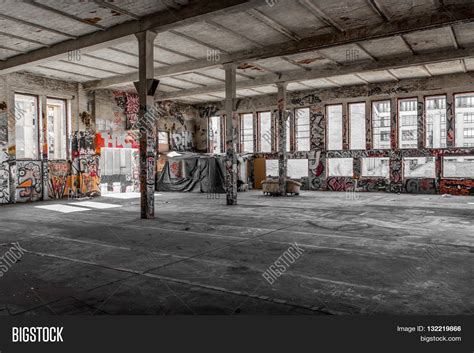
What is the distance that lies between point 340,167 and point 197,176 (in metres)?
7.90

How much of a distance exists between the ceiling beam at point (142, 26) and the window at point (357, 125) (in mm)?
13242

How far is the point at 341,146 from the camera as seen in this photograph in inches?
823

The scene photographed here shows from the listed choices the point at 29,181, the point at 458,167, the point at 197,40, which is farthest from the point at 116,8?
the point at 458,167

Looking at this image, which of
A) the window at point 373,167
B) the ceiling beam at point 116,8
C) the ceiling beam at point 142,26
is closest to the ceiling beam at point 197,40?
the ceiling beam at point 142,26

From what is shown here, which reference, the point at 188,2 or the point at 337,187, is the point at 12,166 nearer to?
the point at 188,2

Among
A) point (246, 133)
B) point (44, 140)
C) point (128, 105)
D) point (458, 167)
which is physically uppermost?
point (128, 105)

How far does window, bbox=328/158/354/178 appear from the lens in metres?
20.7

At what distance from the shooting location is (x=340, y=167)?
68.7 feet

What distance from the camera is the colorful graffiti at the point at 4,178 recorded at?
1532 cm

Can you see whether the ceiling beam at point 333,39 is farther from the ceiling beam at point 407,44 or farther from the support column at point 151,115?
the support column at point 151,115

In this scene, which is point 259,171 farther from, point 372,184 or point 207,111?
point 372,184

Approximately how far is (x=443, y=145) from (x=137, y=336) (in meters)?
18.9

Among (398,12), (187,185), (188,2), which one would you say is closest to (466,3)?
(398,12)

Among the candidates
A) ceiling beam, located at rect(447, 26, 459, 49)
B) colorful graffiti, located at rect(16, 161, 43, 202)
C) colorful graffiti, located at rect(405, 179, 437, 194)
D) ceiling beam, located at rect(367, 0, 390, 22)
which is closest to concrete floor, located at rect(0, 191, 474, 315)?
ceiling beam, located at rect(367, 0, 390, 22)
